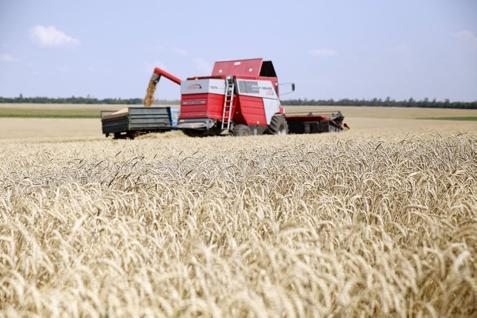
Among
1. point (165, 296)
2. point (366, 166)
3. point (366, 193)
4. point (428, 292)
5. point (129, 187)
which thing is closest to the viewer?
point (165, 296)

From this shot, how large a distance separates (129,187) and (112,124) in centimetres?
1841

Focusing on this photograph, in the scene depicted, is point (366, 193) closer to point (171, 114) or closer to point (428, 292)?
point (428, 292)

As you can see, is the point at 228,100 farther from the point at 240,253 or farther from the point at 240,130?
the point at 240,253

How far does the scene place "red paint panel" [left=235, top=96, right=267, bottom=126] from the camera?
974 inches

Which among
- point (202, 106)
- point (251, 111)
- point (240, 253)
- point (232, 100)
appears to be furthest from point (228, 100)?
point (240, 253)

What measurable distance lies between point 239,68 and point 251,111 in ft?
7.11

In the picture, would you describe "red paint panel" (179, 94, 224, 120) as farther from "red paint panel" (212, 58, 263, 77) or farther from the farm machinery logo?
"red paint panel" (212, 58, 263, 77)

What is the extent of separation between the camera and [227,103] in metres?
24.7

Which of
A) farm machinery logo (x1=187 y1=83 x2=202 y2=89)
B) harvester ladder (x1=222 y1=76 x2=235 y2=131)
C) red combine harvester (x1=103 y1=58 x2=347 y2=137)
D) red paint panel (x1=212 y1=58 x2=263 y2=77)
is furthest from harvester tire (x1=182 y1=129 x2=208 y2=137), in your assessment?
red paint panel (x1=212 y1=58 x2=263 y2=77)

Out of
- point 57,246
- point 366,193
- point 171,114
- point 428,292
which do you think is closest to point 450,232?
point 428,292

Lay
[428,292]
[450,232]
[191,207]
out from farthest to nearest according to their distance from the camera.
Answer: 1. [191,207]
2. [450,232]
3. [428,292]

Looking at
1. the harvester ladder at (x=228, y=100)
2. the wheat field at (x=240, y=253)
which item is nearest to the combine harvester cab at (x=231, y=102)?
the harvester ladder at (x=228, y=100)

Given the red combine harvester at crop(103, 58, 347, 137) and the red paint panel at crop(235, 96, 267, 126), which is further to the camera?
the red paint panel at crop(235, 96, 267, 126)

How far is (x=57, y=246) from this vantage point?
4.54 m
